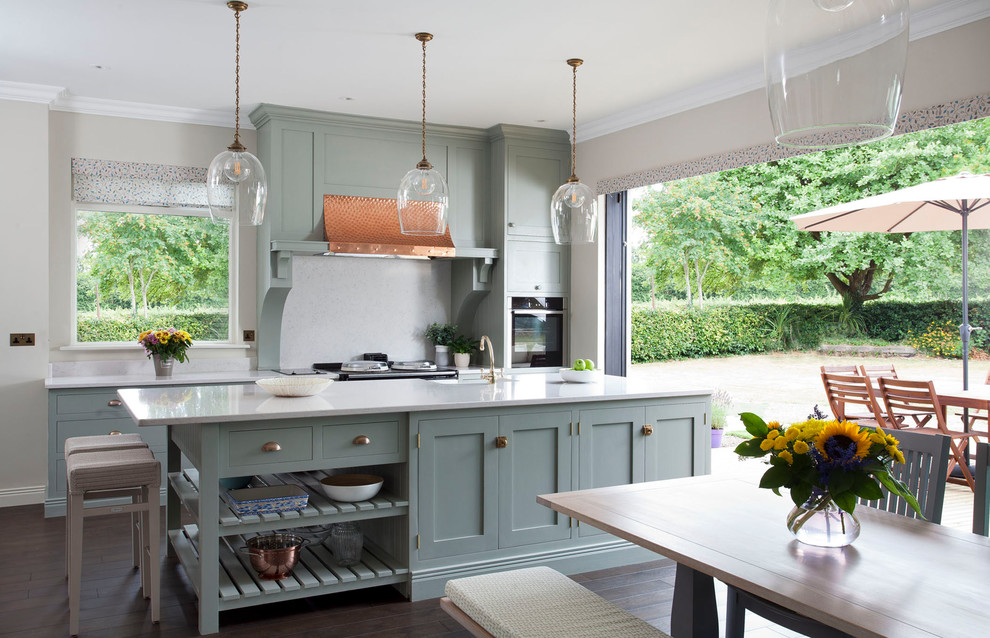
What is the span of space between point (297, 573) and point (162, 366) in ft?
8.58

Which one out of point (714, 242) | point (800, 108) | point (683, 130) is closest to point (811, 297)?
point (714, 242)

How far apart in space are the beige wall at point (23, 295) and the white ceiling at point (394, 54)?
29 cm

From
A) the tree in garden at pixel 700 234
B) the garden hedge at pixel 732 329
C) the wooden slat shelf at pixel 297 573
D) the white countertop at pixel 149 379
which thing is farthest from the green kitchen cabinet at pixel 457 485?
the tree in garden at pixel 700 234

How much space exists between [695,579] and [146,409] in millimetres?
2255

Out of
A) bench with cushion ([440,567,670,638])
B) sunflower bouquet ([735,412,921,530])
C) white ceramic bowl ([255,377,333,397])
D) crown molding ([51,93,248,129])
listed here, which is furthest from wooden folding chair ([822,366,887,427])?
crown molding ([51,93,248,129])

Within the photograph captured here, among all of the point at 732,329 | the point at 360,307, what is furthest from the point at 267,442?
the point at 732,329

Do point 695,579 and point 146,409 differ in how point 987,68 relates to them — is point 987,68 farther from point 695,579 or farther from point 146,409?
point 146,409

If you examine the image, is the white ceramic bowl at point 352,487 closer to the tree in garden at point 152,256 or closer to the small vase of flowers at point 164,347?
the small vase of flowers at point 164,347

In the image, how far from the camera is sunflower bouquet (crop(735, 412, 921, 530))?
1.83 metres

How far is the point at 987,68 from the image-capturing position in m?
3.65

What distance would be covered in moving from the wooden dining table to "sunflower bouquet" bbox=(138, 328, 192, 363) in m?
3.90

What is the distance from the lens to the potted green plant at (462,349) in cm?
647

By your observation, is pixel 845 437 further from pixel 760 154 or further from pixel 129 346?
pixel 129 346

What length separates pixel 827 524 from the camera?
192 cm
